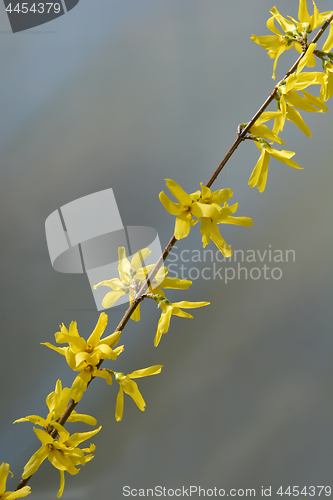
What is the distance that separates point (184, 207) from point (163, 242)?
25.3 inches

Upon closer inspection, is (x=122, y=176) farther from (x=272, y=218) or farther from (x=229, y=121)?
(x=272, y=218)

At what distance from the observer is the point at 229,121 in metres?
1.12

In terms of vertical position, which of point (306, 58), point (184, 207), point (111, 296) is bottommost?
point (111, 296)

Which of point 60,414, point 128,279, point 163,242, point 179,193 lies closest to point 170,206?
point 179,193

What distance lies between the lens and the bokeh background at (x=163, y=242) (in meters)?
1.07

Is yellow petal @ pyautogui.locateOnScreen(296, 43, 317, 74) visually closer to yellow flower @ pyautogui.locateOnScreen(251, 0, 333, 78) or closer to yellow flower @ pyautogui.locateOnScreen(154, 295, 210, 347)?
A: yellow flower @ pyautogui.locateOnScreen(251, 0, 333, 78)

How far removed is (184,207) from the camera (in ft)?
1.34

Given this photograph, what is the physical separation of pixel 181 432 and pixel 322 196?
2.69 ft

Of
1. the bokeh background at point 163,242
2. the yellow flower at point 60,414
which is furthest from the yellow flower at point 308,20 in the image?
the bokeh background at point 163,242

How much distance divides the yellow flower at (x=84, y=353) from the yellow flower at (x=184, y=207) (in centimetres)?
12

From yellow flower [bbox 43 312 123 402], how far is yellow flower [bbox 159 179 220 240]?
0.12m

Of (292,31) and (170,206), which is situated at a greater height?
(292,31)

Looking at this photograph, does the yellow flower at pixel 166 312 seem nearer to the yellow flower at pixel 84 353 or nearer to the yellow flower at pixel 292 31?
the yellow flower at pixel 84 353

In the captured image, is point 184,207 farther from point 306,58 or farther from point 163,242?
point 163,242
